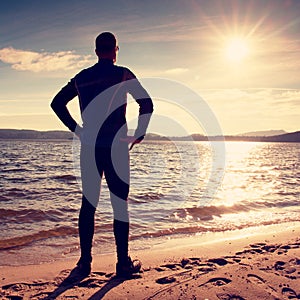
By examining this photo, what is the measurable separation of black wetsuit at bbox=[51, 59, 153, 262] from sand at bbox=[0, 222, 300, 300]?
0.55m

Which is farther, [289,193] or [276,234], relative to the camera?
[289,193]

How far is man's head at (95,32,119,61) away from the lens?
3.93 meters

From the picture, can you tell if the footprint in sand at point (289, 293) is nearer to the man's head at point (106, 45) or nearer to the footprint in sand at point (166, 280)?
the footprint in sand at point (166, 280)

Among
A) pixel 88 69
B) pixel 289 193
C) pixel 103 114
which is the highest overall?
pixel 88 69

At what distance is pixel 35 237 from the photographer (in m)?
6.97

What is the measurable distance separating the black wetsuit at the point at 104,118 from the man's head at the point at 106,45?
0.23ft

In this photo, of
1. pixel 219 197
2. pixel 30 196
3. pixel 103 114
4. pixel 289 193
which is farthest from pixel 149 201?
pixel 103 114

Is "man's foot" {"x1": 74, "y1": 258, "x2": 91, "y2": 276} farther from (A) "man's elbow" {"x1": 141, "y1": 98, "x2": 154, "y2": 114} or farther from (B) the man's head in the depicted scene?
(B) the man's head

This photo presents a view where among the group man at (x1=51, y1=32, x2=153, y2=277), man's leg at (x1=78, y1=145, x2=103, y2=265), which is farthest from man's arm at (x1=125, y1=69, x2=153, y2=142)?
man's leg at (x1=78, y1=145, x2=103, y2=265)

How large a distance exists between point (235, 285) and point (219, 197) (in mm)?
8756

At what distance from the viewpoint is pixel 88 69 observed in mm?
3977

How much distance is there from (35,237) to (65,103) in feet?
12.9

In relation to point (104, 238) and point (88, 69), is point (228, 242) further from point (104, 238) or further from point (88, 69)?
point (88, 69)

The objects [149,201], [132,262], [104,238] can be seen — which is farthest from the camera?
[149,201]
